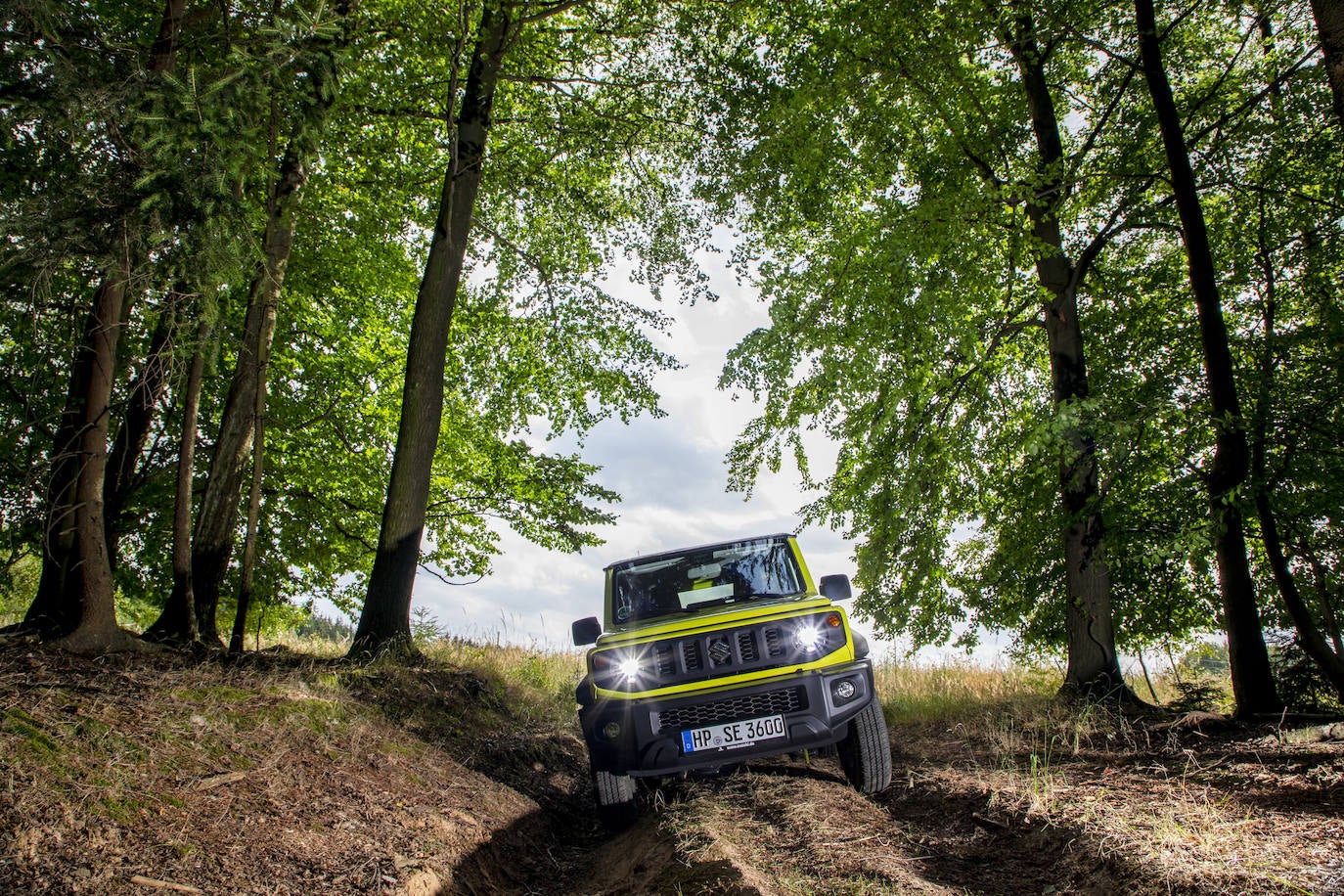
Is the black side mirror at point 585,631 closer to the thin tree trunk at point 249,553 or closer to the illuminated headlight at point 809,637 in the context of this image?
the illuminated headlight at point 809,637

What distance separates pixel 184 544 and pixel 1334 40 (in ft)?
37.5

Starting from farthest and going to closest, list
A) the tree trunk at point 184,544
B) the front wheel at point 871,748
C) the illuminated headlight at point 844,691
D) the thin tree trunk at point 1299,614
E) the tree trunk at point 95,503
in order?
the thin tree trunk at point 1299,614
the tree trunk at point 184,544
the tree trunk at point 95,503
the front wheel at point 871,748
the illuminated headlight at point 844,691

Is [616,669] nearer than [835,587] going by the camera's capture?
Yes

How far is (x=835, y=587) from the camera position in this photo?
6520mm

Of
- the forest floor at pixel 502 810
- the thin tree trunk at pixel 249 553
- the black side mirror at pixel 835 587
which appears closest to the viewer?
the forest floor at pixel 502 810

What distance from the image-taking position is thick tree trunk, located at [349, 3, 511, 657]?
380 inches

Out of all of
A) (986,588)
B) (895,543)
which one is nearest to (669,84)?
(895,543)

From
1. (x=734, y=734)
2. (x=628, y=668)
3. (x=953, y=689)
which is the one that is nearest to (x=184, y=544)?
(x=628, y=668)

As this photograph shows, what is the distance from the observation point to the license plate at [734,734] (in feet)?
18.5

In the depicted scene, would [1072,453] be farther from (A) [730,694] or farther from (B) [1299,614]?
(A) [730,694]

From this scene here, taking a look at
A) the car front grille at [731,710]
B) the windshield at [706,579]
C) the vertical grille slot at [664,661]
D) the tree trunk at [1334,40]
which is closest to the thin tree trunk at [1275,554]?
the tree trunk at [1334,40]

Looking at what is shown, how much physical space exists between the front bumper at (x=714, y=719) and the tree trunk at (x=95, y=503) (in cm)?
→ 436

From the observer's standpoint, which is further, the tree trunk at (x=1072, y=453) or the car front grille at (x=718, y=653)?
the tree trunk at (x=1072, y=453)

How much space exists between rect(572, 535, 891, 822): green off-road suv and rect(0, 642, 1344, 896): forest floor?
387 mm
